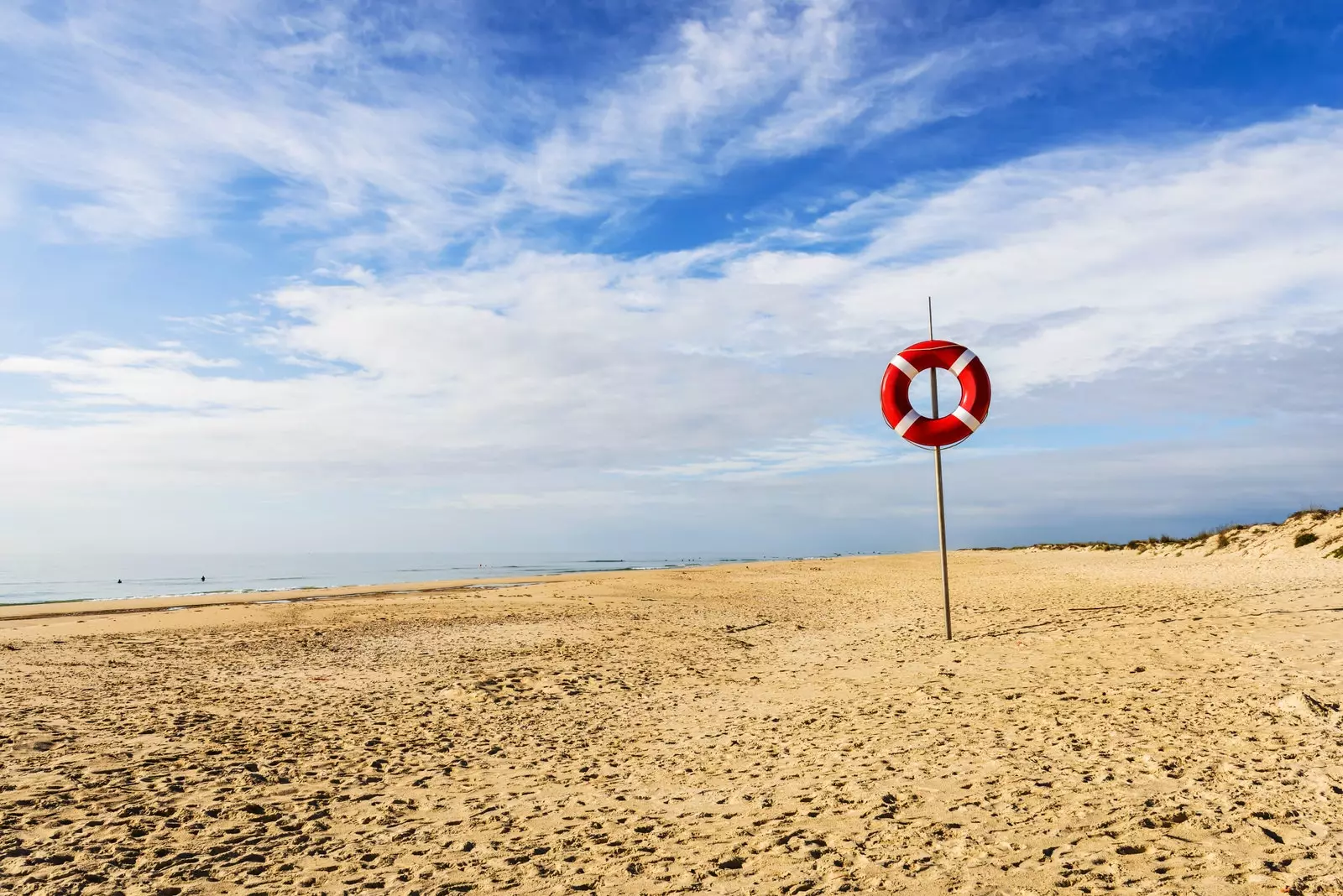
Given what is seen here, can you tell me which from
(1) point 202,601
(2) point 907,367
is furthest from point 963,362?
(1) point 202,601

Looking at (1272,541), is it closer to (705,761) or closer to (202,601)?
(705,761)

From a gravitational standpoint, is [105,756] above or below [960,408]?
below

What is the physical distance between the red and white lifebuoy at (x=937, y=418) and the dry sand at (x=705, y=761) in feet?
8.96

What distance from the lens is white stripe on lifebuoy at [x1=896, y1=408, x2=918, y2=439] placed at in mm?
10555

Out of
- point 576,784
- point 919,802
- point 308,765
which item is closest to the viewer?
point 919,802

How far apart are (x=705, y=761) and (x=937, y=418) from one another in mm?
6437

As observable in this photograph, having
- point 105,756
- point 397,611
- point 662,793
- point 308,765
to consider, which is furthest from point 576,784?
point 397,611

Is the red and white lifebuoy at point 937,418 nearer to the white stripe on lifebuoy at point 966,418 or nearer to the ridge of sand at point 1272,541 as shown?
the white stripe on lifebuoy at point 966,418

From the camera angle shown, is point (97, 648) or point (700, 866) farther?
point (97, 648)

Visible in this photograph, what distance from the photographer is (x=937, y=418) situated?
10.5m

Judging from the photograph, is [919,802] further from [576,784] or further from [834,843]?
[576,784]

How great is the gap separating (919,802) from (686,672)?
5.18m

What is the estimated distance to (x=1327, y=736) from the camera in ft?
16.3

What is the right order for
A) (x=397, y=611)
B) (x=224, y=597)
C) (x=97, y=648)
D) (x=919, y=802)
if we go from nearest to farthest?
1. (x=919, y=802)
2. (x=97, y=648)
3. (x=397, y=611)
4. (x=224, y=597)
